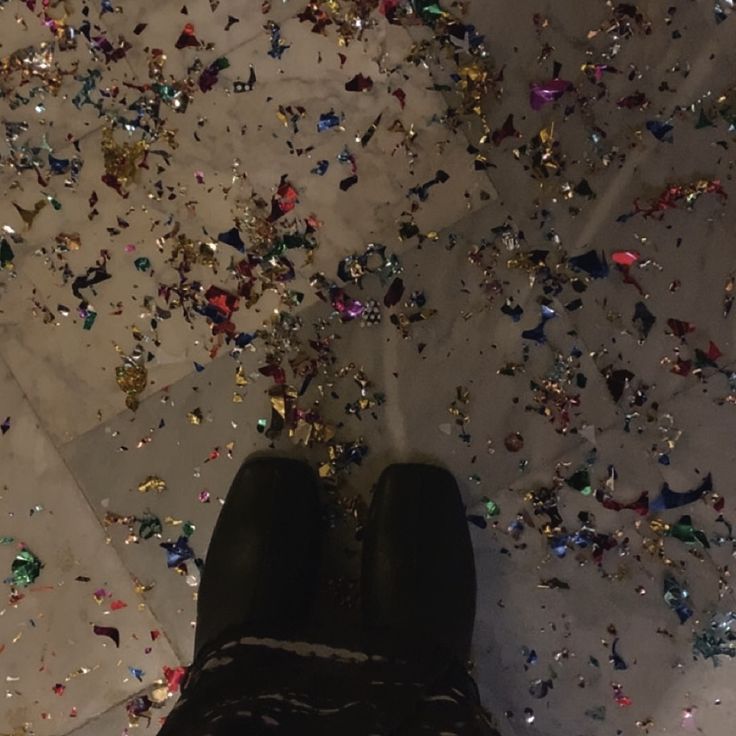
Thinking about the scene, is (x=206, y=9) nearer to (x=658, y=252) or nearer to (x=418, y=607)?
(x=658, y=252)

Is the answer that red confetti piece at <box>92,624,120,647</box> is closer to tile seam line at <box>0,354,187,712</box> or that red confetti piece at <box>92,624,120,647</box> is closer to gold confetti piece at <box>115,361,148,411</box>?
tile seam line at <box>0,354,187,712</box>

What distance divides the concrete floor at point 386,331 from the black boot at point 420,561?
1.5 inches

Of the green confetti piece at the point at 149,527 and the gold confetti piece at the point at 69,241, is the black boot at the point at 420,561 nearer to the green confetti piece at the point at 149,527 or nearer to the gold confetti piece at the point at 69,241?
the green confetti piece at the point at 149,527

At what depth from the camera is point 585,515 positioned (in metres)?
0.83

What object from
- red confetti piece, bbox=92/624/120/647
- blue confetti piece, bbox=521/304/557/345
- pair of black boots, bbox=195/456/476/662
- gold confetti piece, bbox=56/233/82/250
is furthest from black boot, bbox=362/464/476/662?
gold confetti piece, bbox=56/233/82/250

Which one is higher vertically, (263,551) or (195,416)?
(195,416)

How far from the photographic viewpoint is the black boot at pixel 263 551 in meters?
0.78

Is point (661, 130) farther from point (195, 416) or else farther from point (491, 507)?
point (195, 416)

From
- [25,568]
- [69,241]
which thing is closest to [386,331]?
[69,241]

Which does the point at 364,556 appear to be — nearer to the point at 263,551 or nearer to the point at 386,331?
the point at 263,551

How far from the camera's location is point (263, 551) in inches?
31.3

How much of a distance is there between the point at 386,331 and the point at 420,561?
0.85 feet

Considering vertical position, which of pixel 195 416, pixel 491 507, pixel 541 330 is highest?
pixel 195 416

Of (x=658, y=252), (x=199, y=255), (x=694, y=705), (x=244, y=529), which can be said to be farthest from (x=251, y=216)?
(x=694, y=705)
